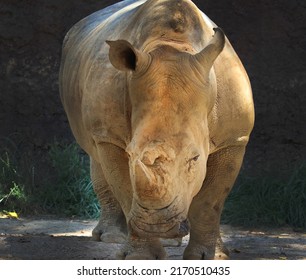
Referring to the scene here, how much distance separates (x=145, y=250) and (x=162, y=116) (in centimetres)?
120

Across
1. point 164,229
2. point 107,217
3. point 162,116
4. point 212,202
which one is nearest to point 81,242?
point 107,217

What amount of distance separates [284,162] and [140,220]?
16.6 feet

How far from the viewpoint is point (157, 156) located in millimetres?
5762

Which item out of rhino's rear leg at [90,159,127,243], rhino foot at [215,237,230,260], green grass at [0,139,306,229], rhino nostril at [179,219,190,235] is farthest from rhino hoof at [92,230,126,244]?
rhino nostril at [179,219,190,235]

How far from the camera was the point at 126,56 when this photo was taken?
19.8ft

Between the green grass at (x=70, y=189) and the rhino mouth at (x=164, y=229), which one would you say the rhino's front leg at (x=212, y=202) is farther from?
the green grass at (x=70, y=189)

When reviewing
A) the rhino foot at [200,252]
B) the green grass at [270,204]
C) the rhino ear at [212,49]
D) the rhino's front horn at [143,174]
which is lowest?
the green grass at [270,204]

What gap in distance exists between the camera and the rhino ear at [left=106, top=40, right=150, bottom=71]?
596 centimetres

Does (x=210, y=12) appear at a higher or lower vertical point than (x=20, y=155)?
higher

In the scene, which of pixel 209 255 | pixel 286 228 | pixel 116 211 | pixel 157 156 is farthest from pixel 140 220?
pixel 286 228

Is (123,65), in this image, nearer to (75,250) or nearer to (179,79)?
(179,79)

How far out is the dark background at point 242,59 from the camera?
35.7 feet

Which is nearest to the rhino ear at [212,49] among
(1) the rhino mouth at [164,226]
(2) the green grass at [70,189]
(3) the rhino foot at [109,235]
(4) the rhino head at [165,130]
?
(4) the rhino head at [165,130]
